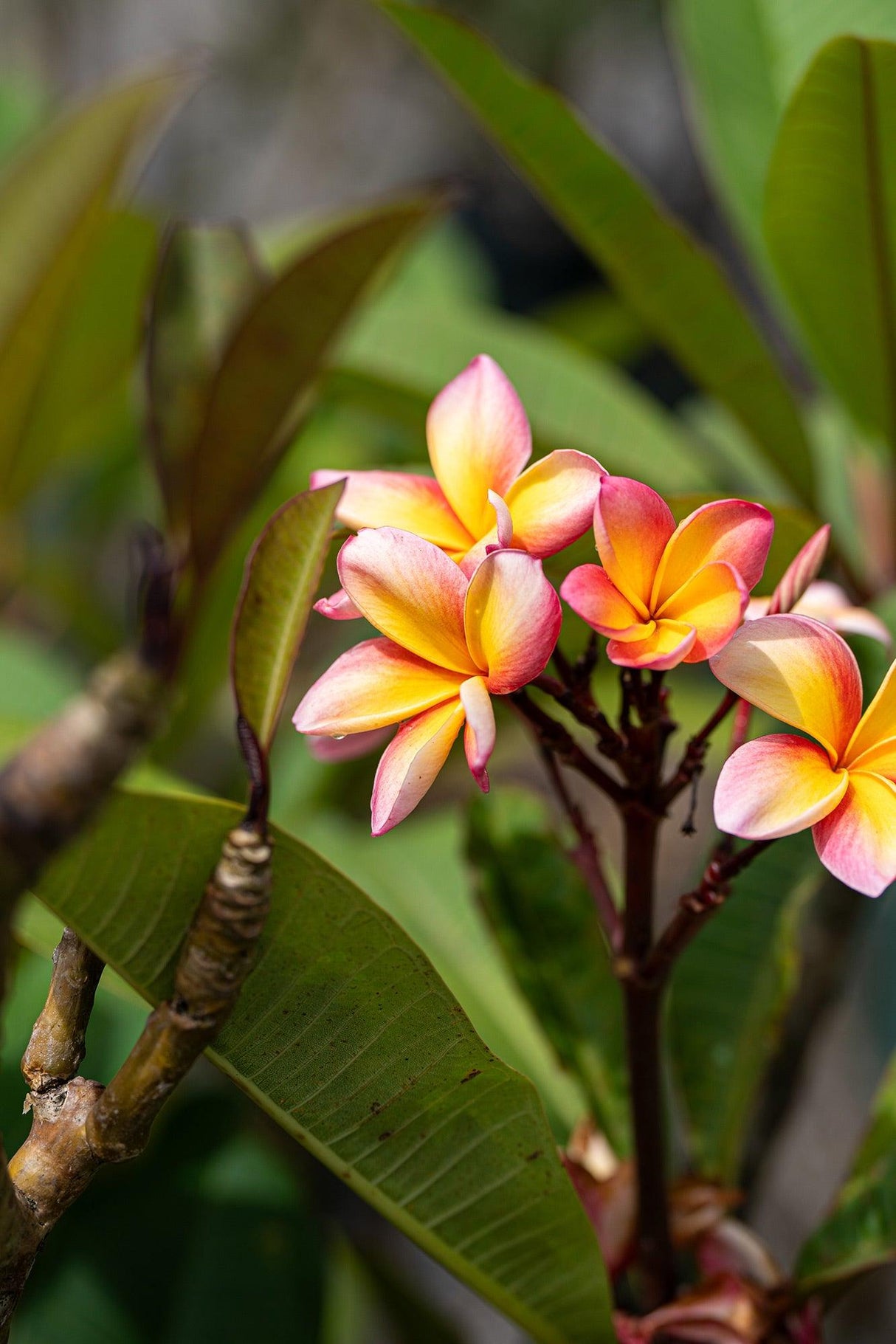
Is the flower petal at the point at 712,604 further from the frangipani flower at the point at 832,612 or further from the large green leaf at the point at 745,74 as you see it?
the large green leaf at the point at 745,74

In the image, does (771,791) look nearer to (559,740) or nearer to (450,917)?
(559,740)

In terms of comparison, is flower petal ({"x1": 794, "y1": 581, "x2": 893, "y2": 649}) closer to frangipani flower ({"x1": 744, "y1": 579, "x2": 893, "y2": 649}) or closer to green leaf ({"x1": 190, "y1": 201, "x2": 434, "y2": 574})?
frangipani flower ({"x1": 744, "y1": 579, "x2": 893, "y2": 649})

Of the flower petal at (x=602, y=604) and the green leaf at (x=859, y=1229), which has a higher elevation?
the flower petal at (x=602, y=604)

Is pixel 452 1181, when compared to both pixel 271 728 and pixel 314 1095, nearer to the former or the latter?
pixel 314 1095

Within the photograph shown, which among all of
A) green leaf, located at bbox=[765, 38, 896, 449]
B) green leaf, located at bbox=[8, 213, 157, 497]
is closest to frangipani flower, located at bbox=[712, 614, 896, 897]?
green leaf, located at bbox=[765, 38, 896, 449]

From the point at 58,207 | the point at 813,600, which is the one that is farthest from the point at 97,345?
the point at 813,600

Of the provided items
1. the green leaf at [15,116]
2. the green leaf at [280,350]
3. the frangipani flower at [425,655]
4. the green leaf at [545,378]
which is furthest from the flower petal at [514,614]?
the green leaf at [15,116]

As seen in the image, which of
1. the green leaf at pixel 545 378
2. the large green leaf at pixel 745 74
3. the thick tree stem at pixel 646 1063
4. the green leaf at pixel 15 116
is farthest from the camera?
the green leaf at pixel 15 116

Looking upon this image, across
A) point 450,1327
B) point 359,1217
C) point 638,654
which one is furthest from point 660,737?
point 359,1217
